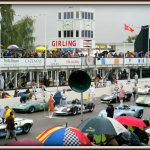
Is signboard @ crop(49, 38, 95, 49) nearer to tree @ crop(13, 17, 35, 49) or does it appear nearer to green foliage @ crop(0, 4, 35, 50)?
green foliage @ crop(0, 4, 35, 50)

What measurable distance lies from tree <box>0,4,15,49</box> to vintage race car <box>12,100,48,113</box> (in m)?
32.8

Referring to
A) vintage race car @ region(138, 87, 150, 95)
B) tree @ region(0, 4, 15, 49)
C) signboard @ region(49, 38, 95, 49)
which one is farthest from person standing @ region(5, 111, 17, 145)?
tree @ region(0, 4, 15, 49)

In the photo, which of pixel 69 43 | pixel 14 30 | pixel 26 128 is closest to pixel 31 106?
pixel 26 128

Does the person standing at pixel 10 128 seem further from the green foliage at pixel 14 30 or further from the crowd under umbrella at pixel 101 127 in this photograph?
the green foliage at pixel 14 30

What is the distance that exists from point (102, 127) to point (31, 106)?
571 inches

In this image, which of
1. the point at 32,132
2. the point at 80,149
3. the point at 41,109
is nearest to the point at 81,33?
the point at 41,109

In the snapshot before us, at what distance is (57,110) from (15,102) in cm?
487

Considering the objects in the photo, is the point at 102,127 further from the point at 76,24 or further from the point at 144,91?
the point at 76,24

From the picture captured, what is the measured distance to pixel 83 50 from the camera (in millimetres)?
54250

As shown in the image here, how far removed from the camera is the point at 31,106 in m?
26.9

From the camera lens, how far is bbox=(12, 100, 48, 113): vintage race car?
26500 mm

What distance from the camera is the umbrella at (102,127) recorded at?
12695 mm

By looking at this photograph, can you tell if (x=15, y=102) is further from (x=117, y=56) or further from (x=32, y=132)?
(x=117, y=56)

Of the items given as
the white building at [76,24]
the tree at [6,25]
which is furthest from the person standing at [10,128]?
the tree at [6,25]
